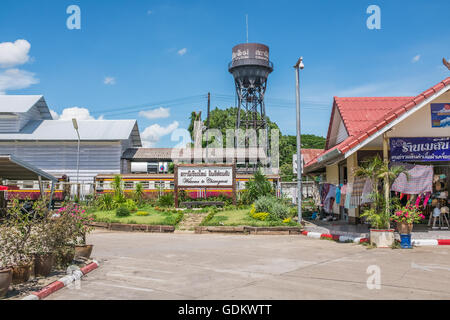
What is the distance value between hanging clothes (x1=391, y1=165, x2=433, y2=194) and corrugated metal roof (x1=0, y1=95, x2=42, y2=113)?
1622 inches

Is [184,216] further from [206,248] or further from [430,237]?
[430,237]

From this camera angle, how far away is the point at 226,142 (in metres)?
62.0

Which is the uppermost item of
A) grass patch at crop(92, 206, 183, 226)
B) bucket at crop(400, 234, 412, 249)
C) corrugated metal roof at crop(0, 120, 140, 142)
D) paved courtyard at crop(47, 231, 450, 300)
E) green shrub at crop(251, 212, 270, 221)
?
corrugated metal roof at crop(0, 120, 140, 142)

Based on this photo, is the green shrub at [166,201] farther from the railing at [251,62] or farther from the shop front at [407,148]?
the railing at [251,62]

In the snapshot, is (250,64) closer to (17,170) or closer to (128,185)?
(128,185)

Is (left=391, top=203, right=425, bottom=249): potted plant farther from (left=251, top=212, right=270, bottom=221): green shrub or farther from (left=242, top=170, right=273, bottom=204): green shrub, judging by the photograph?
(left=242, top=170, right=273, bottom=204): green shrub

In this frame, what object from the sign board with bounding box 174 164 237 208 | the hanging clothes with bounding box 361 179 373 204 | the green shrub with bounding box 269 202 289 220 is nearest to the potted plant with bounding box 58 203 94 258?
the hanging clothes with bounding box 361 179 373 204

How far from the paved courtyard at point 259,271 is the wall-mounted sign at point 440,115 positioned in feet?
16.2

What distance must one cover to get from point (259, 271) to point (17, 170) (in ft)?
58.3

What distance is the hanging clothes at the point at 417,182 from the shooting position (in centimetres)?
1421

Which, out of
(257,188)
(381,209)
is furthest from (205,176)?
(381,209)

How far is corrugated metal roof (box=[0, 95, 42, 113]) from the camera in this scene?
1735 inches
